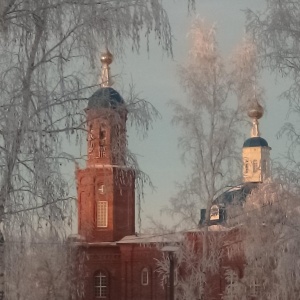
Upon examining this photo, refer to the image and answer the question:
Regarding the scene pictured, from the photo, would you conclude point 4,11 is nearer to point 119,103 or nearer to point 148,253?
point 119,103

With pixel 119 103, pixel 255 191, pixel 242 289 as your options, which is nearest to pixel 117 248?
pixel 242 289

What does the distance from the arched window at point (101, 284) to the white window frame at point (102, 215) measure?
2.32 m

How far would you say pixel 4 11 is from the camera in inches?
283

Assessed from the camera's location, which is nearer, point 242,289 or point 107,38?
point 107,38

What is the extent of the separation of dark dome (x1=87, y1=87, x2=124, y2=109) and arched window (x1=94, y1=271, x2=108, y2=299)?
91.9ft

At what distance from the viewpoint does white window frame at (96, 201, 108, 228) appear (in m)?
35.4

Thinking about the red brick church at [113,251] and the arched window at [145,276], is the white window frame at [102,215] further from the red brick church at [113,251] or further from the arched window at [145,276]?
the arched window at [145,276]

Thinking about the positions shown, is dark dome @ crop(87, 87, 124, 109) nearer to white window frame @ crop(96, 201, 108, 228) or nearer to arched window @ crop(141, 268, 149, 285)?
arched window @ crop(141, 268, 149, 285)

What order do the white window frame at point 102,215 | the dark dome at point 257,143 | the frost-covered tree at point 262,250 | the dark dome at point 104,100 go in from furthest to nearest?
the dark dome at point 257,143 → the white window frame at point 102,215 → the frost-covered tree at point 262,250 → the dark dome at point 104,100

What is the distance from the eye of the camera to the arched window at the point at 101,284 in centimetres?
3528

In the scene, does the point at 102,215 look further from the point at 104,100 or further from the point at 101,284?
the point at 104,100

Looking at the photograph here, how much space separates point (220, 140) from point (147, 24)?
41.0 ft

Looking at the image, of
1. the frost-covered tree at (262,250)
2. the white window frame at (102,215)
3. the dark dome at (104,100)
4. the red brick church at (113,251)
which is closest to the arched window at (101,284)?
the red brick church at (113,251)

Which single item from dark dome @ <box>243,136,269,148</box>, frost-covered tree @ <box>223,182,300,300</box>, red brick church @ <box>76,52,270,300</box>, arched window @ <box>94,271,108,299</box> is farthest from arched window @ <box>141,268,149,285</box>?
dark dome @ <box>243,136,269,148</box>
